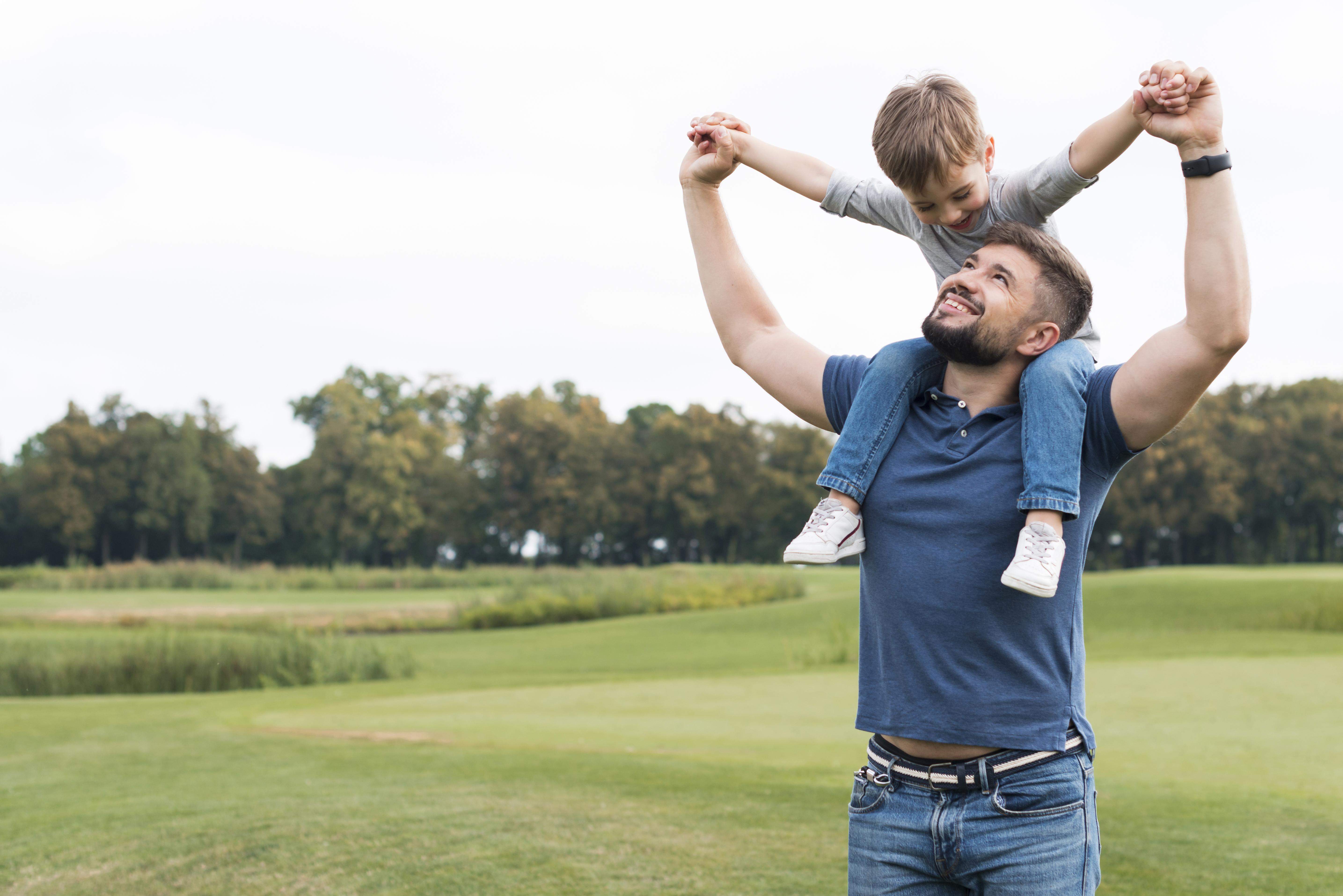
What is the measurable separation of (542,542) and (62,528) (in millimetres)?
26200

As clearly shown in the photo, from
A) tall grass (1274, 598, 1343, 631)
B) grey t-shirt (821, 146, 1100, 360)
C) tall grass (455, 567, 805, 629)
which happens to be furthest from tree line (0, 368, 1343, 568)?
grey t-shirt (821, 146, 1100, 360)

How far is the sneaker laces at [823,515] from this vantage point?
7.01 feet

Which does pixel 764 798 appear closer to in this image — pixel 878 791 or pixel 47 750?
pixel 878 791

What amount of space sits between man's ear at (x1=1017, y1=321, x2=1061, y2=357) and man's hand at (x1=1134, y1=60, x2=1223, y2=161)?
0.39 meters

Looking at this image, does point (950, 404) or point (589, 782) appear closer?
point (950, 404)

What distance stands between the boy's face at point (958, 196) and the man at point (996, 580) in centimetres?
39

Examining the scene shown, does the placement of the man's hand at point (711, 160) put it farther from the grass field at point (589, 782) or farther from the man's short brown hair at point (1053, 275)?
the grass field at point (589, 782)

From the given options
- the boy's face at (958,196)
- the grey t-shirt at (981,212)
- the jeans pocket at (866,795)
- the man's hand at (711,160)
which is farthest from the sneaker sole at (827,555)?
the man's hand at (711,160)

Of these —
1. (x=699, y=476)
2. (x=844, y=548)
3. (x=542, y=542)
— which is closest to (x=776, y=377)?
(x=844, y=548)

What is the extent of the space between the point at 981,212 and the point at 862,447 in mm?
849

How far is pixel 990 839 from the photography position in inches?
77.4

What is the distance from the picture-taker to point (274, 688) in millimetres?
15102

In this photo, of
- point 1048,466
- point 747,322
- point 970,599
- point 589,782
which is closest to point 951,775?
point 970,599

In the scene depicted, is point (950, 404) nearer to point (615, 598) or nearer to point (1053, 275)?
point (1053, 275)
